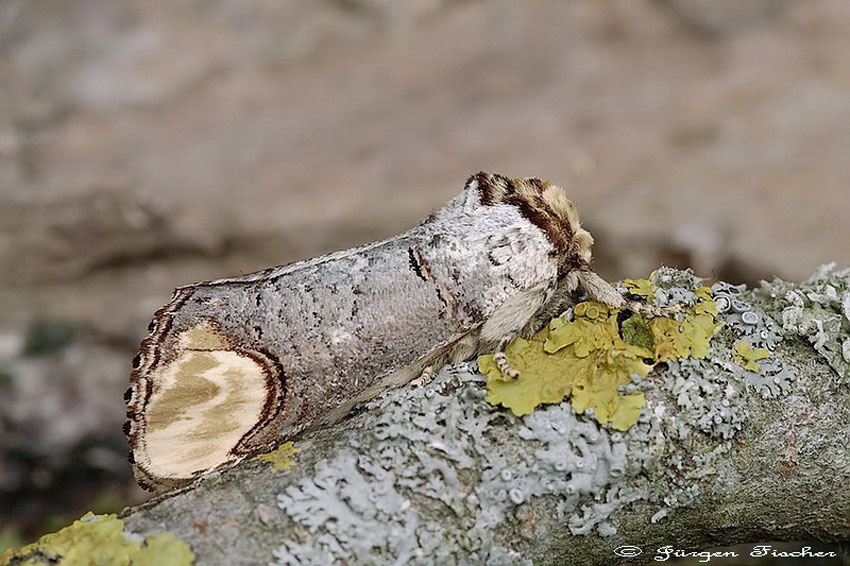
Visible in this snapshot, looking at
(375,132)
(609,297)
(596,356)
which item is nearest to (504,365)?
(596,356)

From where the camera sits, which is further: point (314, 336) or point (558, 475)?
point (314, 336)

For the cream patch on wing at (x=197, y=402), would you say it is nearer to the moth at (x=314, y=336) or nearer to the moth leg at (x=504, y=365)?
the moth at (x=314, y=336)

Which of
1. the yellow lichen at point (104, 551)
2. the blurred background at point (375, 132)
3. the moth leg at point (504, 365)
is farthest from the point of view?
the blurred background at point (375, 132)

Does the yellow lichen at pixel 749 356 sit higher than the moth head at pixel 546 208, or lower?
lower

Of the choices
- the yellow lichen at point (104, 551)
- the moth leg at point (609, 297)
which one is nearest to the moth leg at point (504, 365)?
the moth leg at point (609, 297)

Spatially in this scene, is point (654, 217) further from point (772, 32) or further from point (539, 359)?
point (539, 359)

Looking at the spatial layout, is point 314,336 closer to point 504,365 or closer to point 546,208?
point 504,365

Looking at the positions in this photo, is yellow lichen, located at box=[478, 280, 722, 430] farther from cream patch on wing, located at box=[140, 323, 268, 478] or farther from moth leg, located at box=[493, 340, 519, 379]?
cream patch on wing, located at box=[140, 323, 268, 478]
